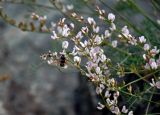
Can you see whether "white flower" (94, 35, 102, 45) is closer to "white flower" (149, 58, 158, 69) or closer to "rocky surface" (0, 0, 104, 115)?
"white flower" (149, 58, 158, 69)

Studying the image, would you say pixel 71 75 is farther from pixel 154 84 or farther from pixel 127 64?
pixel 154 84

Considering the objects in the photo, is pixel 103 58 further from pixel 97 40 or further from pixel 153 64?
pixel 153 64

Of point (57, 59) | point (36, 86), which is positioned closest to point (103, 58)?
point (57, 59)

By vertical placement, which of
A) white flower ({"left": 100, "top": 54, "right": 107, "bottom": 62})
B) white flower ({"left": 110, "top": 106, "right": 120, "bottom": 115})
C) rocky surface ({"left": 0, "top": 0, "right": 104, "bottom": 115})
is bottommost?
rocky surface ({"left": 0, "top": 0, "right": 104, "bottom": 115})

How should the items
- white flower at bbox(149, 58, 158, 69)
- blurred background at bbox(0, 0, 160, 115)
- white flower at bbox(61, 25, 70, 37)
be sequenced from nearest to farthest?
A: white flower at bbox(149, 58, 158, 69)
white flower at bbox(61, 25, 70, 37)
blurred background at bbox(0, 0, 160, 115)

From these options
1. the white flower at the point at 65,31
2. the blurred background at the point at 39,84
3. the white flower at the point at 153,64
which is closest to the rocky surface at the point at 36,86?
the blurred background at the point at 39,84

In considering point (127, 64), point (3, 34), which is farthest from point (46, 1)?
point (127, 64)

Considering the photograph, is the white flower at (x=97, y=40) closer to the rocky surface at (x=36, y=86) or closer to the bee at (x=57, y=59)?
the bee at (x=57, y=59)

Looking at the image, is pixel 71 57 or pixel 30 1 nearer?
pixel 71 57

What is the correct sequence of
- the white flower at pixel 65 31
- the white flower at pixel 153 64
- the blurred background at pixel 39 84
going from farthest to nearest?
the blurred background at pixel 39 84, the white flower at pixel 65 31, the white flower at pixel 153 64

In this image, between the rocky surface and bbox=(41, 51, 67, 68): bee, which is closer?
bbox=(41, 51, 67, 68): bee

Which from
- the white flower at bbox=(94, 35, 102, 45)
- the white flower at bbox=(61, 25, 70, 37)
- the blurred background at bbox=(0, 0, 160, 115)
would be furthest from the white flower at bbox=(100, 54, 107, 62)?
the blurred background at bbox=(0, 0, 160, 115)
